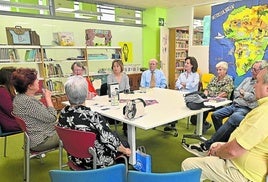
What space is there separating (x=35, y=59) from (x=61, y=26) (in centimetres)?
121

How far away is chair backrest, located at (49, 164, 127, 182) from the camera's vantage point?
3.56 ft

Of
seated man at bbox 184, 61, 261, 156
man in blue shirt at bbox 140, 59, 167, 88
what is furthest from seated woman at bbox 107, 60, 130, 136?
seated man at bbox 184, 61, 261, 156

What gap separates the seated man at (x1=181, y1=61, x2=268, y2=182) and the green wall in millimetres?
5717

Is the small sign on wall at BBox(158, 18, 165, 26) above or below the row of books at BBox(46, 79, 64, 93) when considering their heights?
above

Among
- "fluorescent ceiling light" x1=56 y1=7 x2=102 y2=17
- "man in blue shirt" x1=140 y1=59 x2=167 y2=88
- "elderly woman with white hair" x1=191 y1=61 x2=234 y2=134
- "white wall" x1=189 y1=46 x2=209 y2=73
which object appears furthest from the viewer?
"white wall" x1=189 y1=46 x2=209 y2=73

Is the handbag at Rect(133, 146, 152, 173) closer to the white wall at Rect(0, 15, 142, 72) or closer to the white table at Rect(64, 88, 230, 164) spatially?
the white table at Rect(64, 88, 230, 164)

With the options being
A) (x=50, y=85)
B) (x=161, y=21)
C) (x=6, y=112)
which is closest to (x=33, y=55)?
(x=50, y=85)

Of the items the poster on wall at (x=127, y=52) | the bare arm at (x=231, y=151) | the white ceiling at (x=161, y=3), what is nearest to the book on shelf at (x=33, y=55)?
the white ceiling at (x=161, y=3)

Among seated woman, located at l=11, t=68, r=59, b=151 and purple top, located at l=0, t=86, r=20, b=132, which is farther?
purple top, located at l=0, t=86, r=20, b=132

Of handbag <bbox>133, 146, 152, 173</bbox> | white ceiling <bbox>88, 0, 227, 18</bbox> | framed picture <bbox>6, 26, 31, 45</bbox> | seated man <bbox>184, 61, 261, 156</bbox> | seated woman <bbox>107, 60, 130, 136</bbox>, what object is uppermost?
white ceiling <bbox>88, 0, 227, 18</bbox>

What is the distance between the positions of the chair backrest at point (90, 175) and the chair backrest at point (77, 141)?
15.8 inches

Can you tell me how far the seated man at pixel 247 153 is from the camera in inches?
51.1

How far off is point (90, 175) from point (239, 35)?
15.2ft

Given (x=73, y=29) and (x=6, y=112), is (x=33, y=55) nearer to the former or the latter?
(x=73, y=29)
